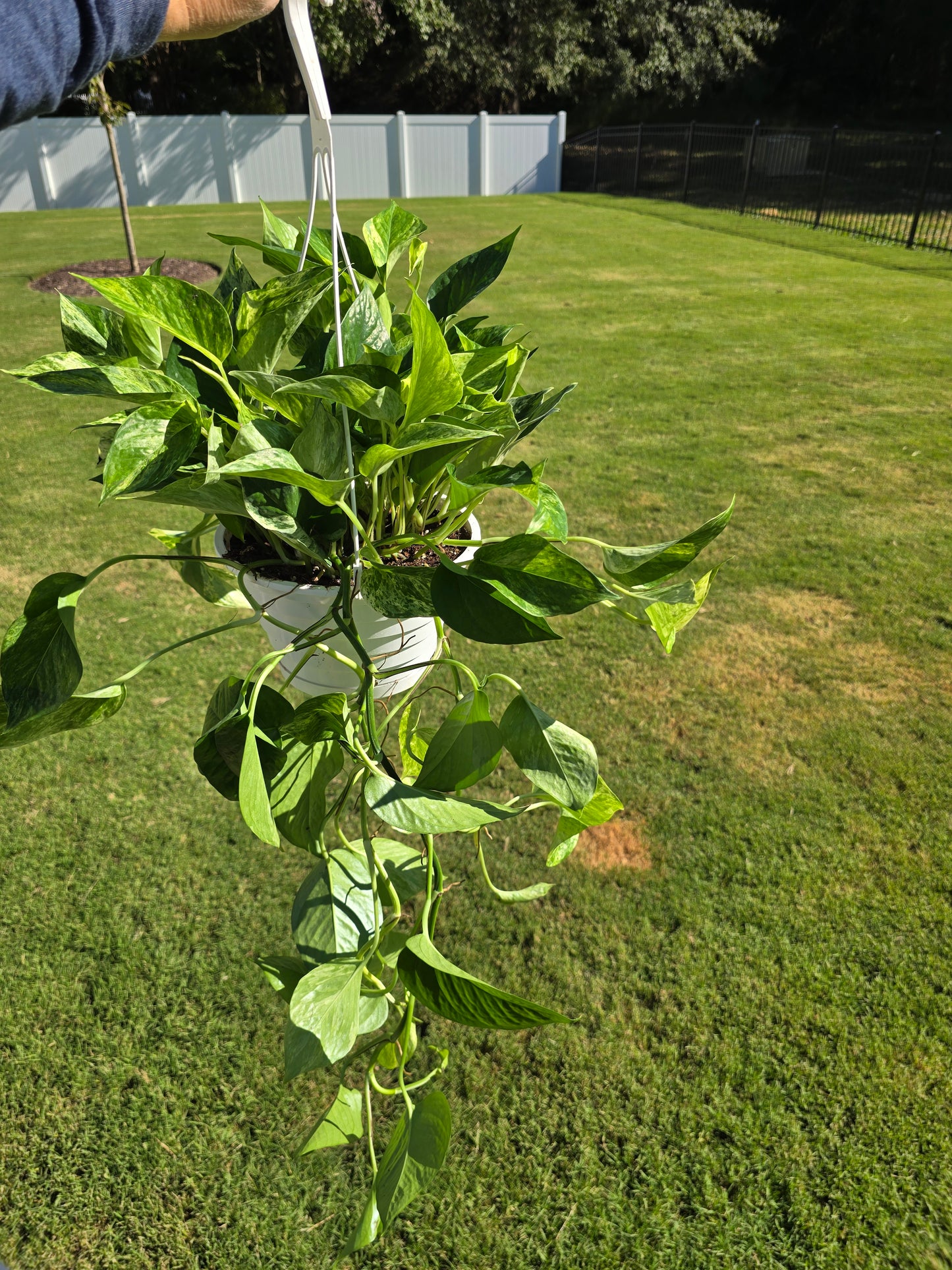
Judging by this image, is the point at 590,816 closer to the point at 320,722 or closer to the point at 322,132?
the point at 320,722

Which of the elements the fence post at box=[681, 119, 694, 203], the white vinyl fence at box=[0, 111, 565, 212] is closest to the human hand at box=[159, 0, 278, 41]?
the fence post at box=[681, 119, 694, 203]

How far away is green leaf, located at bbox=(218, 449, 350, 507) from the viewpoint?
2.10 feet

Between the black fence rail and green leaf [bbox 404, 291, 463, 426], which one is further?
the black fence rail

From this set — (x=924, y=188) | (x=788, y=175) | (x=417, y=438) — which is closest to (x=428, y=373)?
(x=417, y=438)

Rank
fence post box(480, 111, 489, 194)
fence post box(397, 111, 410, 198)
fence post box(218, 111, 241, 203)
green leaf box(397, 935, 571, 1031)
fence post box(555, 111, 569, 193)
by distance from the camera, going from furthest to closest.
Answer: fence post box(555, 111, 569, 193)
fence post box(480, 111, 489, 194)
fence post box(397, 111, 410, 198)
fence post box(218, 111, 241, 203)
green leaf box(397, 935, 571, 1031)

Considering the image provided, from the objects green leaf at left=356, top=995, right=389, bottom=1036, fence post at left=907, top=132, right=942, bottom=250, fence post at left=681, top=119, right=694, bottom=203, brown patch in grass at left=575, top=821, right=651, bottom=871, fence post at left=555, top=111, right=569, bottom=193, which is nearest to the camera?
green leaf at left=356, top=995, right=389, bottom=1036

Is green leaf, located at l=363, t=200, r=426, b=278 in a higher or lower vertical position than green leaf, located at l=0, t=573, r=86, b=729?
higher

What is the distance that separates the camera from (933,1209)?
1.50 m

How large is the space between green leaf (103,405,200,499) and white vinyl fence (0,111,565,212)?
17821 mm

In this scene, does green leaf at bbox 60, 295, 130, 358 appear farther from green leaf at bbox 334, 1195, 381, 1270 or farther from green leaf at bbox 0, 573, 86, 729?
green leaf at bbox 334, 1195, 381, 1270

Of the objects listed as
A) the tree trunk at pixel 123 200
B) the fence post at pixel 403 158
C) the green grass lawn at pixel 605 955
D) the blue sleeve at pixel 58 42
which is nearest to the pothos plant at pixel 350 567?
the blue sleeve at pixel 58 42

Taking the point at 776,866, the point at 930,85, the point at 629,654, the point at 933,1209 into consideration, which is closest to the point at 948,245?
the point at 629,654

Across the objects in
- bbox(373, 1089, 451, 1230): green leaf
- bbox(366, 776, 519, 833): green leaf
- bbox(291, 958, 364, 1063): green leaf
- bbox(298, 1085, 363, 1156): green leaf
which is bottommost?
bbox(298, 1085, 363, 1156): green leaf

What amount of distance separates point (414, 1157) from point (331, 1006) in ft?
0.84
